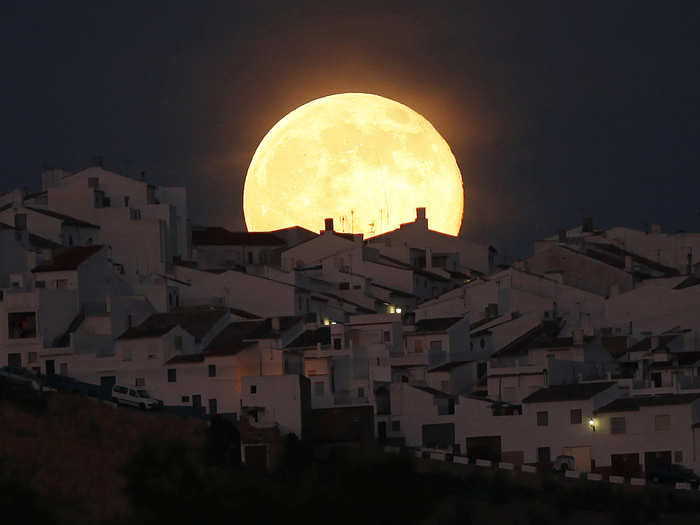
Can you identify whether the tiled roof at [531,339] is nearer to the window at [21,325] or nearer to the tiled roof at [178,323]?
the tiled roof at [178,323]

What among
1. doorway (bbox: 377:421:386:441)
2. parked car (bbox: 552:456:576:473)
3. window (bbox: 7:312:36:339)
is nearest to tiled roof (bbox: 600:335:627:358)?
doorway (bbox: 377:421:386:441)

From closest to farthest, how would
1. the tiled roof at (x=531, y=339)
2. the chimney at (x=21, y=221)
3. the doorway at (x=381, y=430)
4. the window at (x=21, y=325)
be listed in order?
the doorway at (x=381, y=430), the window at (x=21, y=325), the tiled roof at (x=531, y=339), the chimney at (x=21, y=221)

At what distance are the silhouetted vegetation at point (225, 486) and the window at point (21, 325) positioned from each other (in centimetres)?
688

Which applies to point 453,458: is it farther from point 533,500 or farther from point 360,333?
point 360,333

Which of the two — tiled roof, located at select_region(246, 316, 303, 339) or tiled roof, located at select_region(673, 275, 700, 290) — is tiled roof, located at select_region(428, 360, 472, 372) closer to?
tiled roof, located at select_region(246, 316, 303, 339)

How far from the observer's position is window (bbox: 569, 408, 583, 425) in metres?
75.6

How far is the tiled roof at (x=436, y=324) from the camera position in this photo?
279 feet

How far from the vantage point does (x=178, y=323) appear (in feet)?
273

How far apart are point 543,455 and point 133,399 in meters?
11.7

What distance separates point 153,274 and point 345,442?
22.2 meters

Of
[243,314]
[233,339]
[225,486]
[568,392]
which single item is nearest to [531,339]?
[243,314]

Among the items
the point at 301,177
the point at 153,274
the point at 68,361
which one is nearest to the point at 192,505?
the point at 68,361

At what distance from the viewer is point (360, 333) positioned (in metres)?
84.2

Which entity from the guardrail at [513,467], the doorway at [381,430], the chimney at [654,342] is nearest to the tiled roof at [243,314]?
the doorway at [381,430]
